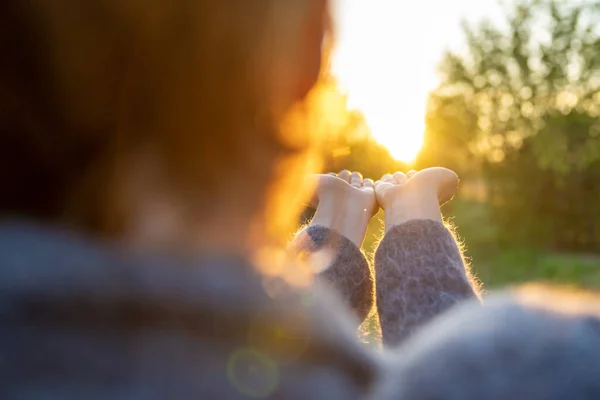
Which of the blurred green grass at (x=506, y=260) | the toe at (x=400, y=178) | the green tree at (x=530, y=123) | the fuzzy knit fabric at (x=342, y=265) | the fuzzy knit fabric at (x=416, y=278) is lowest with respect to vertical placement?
the fuzzy knit fabric at (x=416, y=278)

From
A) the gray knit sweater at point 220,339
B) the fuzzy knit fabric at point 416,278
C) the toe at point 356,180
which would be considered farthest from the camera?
the toe at point 356,180

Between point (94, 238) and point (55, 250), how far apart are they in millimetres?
29

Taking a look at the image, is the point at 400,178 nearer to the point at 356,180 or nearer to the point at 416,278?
the point at 356,180

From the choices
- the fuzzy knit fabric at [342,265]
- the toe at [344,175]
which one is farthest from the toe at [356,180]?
the fuzzy knit fabric at [342,265]

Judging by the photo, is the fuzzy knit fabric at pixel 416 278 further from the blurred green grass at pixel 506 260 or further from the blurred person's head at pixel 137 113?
the blurred green grass at pixel 506 260

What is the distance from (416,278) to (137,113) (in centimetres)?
66

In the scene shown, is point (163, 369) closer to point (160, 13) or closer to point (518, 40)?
point (160, 13)

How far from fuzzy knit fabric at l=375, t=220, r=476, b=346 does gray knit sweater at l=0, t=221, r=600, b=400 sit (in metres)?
0.43

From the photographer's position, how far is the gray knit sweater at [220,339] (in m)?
0.41

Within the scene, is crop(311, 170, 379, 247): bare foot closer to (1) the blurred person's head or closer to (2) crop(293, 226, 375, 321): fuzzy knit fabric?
(2) crop(293, 226, 375, 321): fuzzy knit fabric

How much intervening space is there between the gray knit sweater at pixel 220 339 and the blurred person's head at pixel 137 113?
3cm

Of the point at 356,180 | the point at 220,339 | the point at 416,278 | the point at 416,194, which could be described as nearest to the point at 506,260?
→ the point at 356,180

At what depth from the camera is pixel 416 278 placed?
1.00 meters

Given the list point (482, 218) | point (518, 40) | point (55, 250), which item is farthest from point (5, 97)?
point (518, 40)
